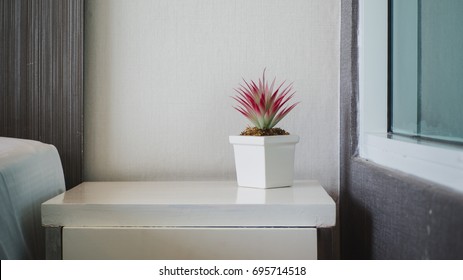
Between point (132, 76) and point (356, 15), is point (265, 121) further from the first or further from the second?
point (132, 76)

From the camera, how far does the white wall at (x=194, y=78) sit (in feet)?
4.90

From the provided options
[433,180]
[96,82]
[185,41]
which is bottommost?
[433,180]

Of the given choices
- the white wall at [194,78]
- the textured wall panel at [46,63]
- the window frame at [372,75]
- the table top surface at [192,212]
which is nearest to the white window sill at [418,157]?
the window frame at [372,75]

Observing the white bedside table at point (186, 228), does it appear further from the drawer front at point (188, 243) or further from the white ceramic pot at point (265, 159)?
the white ceramic pot at point (265, 159)

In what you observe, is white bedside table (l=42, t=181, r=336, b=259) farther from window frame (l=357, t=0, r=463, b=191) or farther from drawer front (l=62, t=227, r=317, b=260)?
window frame (l=357, t=0, r=463, b=191)

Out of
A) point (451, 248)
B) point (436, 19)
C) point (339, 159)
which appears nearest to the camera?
point (451, 248)

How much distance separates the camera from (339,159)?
1493 millimetres

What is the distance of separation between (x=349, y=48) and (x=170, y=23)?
1.55ft

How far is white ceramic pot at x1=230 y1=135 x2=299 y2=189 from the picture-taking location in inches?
49.4

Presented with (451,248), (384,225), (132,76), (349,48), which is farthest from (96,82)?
(451,248)

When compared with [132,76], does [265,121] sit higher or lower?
lower

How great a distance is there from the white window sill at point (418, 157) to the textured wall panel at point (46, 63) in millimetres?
748

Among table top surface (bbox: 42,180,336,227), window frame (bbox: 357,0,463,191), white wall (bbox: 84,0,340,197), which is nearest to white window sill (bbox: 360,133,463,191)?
window frame (bbox: 357,0,463,191)

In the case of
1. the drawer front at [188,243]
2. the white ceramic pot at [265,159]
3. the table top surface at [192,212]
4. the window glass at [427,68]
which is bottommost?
the drawer front at [188,243]
